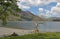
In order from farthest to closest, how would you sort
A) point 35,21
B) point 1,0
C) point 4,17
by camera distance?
1. point 35,21
2. point 4,17
3. point 1,0

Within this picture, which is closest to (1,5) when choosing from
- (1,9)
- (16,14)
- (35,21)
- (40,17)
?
(1,9)

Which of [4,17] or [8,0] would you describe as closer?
[8,0]

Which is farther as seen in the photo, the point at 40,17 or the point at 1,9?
the point at 40,17

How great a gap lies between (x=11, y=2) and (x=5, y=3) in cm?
60

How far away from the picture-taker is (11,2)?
1755 centimetres

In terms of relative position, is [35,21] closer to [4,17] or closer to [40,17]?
[40,17]

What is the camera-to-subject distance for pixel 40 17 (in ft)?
131

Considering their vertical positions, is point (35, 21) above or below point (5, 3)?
below

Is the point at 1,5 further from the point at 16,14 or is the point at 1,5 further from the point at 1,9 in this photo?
the point at 16,14

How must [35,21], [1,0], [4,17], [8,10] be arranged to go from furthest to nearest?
[35,21] < [4,17] < [8,10] < [1,0]

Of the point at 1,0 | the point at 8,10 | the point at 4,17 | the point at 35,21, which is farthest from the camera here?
the point at 35,21

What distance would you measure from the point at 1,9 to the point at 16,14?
2.05 m

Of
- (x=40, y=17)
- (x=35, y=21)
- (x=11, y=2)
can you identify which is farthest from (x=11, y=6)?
(x=40, y=17)

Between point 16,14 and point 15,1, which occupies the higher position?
point 15,1
